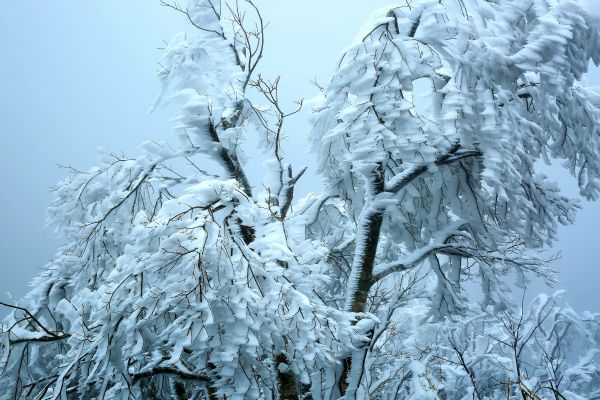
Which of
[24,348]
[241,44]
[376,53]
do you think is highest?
[241,44]

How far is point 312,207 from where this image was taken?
23.3 feet

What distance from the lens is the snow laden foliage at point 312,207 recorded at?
3.98 metres

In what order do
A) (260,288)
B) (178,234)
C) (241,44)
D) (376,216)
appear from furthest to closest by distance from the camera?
(241,44) → (376,216) → (260,288) → (178,234)

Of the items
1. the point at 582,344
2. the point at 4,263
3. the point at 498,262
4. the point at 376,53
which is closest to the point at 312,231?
the point at 498,262

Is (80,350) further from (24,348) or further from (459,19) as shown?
(459,19)

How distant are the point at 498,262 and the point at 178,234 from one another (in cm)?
516

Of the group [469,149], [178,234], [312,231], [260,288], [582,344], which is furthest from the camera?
[582,344]

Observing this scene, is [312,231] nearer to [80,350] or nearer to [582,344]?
[80,350]

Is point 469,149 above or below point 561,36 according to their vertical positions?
below

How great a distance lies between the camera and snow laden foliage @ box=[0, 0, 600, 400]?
3.98 m

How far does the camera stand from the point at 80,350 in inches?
170

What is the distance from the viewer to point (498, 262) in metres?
6.96

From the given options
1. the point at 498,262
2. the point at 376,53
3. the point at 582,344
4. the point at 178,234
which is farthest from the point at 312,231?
the point at 582,344

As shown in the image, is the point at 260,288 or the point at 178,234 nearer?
the point at 178,234
